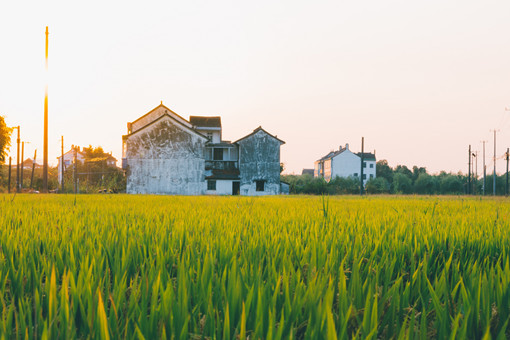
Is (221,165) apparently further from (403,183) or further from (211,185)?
(403,183)

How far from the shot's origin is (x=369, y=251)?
7.89 ft

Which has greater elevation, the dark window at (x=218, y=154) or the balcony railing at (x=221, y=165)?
the dark window at (x=218, y=154)

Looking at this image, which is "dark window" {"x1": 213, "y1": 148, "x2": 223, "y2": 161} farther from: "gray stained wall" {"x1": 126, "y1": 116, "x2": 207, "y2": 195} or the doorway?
"gray stained wall" {"x1": 126, "y1": 116, "x2": 207, "y2": 195}

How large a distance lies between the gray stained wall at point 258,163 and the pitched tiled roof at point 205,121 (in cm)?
548

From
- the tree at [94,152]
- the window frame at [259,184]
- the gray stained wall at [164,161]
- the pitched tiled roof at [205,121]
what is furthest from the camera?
the tree at [94,152]

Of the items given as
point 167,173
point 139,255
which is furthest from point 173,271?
point 167,173

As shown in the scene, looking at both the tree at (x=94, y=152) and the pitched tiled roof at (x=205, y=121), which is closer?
the pitched tiled roof at (x=205, y=121)

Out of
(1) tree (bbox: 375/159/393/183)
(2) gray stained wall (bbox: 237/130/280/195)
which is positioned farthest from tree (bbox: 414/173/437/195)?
(2) gray stained wall (bbox: 237/130/280/195)

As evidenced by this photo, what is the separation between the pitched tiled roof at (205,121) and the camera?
44344 millimetres

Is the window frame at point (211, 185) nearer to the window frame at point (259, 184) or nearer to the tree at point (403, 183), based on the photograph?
the window frame at point (259, 184)

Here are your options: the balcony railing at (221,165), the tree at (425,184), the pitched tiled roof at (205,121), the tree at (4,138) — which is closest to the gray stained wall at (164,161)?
the balcony railing at (221,165)

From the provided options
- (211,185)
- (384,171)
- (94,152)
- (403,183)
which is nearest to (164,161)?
(211,185)

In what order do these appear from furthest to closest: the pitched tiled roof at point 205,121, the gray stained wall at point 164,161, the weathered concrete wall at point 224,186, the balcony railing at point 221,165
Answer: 1. the pitched tiled roof at point 205,121
2. the balcony railing at point 221,165
3. the weathered concrete wall at point 224,186
4. the gray stained wall at point 164,161

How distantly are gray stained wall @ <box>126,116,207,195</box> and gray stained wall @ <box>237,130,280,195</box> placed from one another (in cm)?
542
